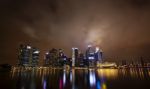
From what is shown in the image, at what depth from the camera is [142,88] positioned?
42.0 metres

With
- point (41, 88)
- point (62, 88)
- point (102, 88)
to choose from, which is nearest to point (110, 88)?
point (102, 88)

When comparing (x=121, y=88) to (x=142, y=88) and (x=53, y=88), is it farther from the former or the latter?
(x=53, y=88)

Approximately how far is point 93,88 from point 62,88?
27.8ft

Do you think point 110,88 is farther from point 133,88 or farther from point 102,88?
point 133,88

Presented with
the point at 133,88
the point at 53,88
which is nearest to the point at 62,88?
the point at 53,88

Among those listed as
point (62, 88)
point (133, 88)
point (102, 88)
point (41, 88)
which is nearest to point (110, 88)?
point (102, 88)

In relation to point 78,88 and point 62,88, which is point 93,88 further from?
point 62,88

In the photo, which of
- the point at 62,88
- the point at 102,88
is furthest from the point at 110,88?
the point at 62,88

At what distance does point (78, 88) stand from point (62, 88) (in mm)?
4449

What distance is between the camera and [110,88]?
41.2m

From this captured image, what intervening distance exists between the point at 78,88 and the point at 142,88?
692 inches

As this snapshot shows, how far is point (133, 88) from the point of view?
139 feet

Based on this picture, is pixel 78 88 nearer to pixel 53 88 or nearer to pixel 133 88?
pixel 53 88

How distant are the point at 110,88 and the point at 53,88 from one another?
1545 cm
